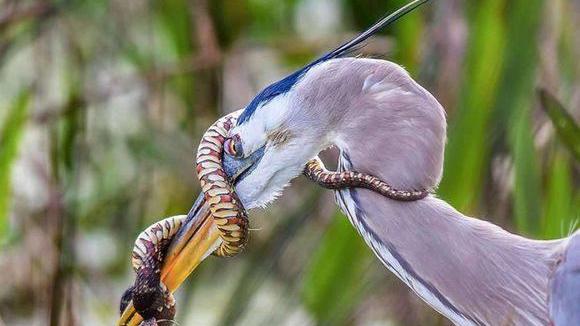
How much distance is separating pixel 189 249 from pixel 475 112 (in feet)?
1.43

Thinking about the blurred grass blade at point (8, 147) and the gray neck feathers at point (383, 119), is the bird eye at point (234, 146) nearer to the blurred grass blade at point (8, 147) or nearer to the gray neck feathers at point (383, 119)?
the gray neck feathers at point (383, 119)

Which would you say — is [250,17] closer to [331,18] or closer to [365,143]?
[331,18]

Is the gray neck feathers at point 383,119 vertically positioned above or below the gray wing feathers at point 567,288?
above

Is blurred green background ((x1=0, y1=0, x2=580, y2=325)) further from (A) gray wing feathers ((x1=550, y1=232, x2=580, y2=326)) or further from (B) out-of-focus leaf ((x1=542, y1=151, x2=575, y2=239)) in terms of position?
(A) gray wing feathers ((x1=550, y1=232, x2=580, y2=326))

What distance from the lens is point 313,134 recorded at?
1.14 meters

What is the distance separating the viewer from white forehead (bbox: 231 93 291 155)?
3.78ft

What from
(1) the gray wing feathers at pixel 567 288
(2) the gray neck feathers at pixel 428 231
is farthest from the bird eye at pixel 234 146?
(1) the gray wing feathers at pixel 567 288

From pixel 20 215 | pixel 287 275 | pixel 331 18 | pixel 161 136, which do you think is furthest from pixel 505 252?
pixel 331 18

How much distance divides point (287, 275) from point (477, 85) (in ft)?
1.77

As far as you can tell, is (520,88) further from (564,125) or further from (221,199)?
(221,199)

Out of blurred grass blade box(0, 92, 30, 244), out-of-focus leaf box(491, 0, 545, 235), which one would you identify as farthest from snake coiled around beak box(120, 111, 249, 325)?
blurred grass blade box(0, 92, 30, 244)

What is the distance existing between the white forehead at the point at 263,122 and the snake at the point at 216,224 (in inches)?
1.0

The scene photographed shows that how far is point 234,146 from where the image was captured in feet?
3.82

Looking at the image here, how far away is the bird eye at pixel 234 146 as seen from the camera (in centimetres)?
117
